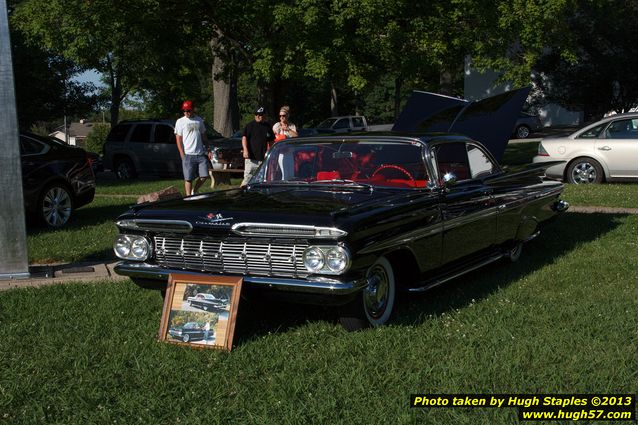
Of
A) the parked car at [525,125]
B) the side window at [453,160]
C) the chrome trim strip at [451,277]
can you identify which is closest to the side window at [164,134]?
the side window at [453,160]

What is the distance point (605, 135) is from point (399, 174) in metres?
9.51

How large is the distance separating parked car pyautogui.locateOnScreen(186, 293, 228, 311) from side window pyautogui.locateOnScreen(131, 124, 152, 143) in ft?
55.7

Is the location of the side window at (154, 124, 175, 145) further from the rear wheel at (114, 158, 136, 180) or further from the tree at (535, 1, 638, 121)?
the tree at (535, 1, 638, 121)

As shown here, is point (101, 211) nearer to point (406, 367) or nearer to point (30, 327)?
point (30, 327)

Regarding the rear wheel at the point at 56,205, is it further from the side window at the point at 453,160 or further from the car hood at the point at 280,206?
the side window at the point at 453,160

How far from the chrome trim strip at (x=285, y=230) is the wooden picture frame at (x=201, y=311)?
33cm

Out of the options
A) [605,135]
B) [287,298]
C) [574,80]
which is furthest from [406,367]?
[574,80]

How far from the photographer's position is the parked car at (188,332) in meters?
5.14

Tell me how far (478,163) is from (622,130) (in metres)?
8.31

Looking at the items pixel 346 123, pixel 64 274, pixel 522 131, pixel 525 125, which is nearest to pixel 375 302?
pixel 64 274

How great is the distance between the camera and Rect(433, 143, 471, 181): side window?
6631mm

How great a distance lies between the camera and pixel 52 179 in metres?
10.7

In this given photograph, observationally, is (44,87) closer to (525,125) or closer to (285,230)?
(525,125)

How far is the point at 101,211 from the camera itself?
41.1 ft
